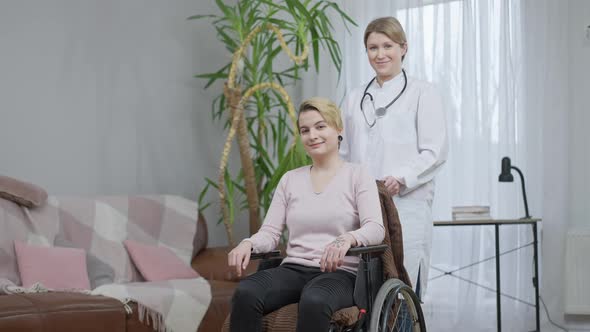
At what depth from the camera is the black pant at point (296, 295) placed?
7.01ft

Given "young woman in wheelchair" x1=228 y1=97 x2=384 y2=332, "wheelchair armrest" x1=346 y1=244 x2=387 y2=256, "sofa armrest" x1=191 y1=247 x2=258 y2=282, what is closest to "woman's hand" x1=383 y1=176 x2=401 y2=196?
"young woman in wheelchair" x1=228 y1=97 x2=384 y2=332

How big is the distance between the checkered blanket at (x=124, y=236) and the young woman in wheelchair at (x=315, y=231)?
1.03m

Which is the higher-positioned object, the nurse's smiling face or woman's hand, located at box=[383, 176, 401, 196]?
the nurse's smiling face

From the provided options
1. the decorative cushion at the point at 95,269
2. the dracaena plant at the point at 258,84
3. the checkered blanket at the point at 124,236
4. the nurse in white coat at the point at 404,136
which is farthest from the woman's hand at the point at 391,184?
the decorative cushion at the point at 95,269

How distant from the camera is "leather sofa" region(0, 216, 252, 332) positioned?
9.66ft

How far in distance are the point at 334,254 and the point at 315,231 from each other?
254 mm

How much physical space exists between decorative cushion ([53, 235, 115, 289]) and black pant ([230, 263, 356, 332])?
58.4 inches

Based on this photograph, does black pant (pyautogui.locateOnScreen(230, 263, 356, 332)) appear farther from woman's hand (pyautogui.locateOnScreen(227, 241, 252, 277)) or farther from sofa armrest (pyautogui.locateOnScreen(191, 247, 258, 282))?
sofa armrest (pyautogui.locateOnScreen(191, 247, 258, 282))

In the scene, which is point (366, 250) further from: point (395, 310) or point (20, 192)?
point (20, 192)

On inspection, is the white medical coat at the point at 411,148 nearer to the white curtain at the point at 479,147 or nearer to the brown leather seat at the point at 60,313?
the brown leather seat at the point at 60,313

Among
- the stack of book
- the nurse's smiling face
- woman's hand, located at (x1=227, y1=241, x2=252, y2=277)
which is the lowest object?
the stack of book

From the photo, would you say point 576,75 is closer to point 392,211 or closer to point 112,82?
point 392,211

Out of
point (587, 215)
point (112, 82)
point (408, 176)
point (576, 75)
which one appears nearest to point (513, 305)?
point (587, 215)

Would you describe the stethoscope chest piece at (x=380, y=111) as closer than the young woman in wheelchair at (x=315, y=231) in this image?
No
